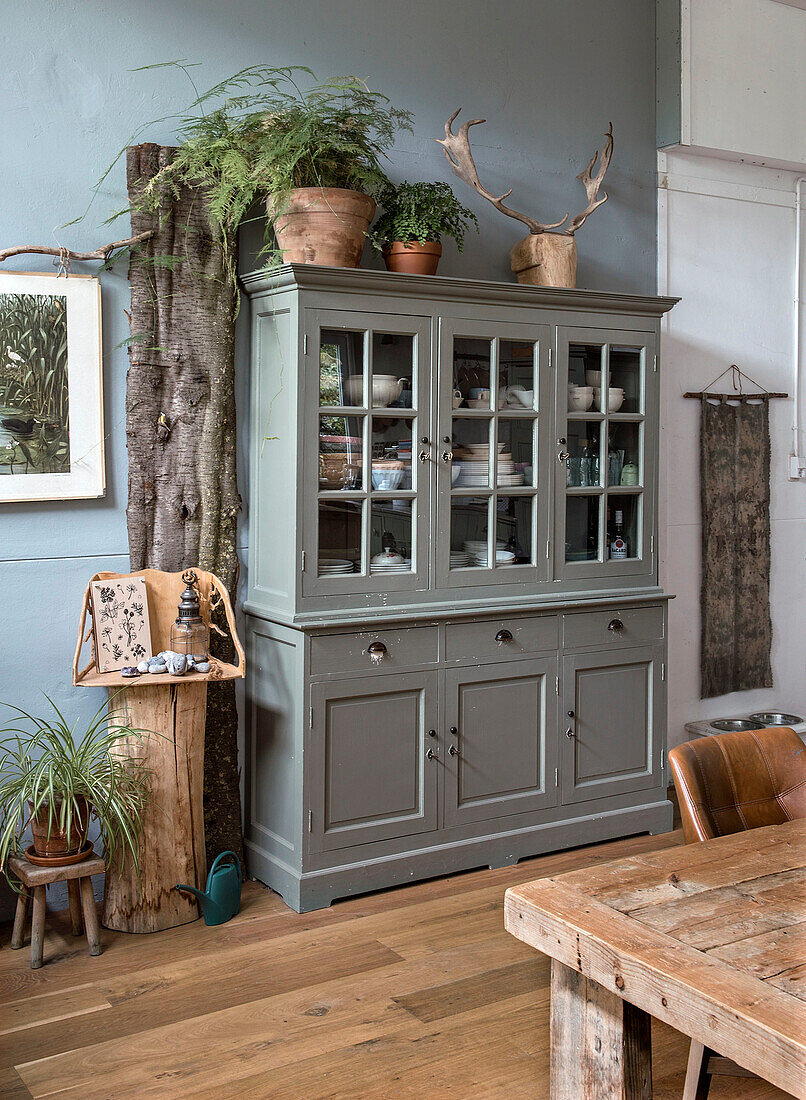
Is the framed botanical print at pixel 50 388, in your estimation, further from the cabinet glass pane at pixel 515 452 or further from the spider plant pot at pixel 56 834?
the cabinet glass pane at pixel 515 452

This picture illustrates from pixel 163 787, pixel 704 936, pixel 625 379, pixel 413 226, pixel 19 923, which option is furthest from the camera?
pixel 625 379

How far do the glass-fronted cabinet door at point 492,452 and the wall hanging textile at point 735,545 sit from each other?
53.2 inches

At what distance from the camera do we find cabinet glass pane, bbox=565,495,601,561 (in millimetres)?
4027

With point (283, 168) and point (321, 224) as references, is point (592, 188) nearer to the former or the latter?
point (321, 224)

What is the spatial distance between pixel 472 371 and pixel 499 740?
54.8 inches

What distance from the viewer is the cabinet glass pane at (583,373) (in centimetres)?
400

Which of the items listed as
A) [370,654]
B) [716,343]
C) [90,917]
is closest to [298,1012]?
[90,917]

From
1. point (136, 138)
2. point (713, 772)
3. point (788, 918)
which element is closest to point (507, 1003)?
point (713, 772)

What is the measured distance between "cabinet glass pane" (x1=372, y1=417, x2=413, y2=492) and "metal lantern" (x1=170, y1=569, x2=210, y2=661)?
2.48ft

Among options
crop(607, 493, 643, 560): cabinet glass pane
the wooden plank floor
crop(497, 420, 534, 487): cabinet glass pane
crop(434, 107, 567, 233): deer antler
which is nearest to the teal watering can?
the wooden plank floor

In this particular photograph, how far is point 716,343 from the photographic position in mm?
4945

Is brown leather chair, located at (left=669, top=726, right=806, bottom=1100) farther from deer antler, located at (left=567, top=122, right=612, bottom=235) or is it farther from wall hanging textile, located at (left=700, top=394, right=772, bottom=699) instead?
wall hanging textile, located at (left=700, top=394, right=772, bottom=699)

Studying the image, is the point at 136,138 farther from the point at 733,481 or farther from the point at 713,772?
the point at 733,481

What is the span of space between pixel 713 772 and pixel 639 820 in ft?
6.91
